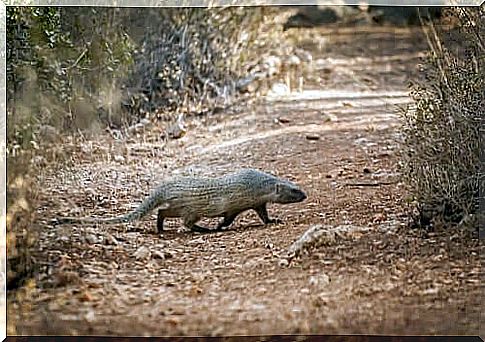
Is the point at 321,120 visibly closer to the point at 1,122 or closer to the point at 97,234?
the point at 97,234

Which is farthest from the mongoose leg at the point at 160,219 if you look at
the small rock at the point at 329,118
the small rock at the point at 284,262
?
the small rock at the point at 329,118

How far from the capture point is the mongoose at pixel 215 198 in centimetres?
292

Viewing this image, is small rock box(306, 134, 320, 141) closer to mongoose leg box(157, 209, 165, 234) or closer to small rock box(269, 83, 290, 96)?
small rock box(269, 83, 290, 96)

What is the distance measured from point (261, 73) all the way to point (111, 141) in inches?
24.4

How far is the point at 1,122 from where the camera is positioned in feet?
9.14

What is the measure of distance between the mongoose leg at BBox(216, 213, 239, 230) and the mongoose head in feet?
0.50

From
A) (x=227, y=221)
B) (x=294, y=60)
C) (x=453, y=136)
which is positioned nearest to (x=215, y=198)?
(x=227, y=221)

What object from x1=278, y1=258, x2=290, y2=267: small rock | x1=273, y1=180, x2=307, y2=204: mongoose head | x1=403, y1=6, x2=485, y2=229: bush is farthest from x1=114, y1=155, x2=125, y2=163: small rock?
x1=403, y1=6, x2=485, y2=229: bush

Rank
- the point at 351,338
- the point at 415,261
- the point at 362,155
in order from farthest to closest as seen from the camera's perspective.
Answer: the point at 362,155, the point at 415,261, the point at 351,338

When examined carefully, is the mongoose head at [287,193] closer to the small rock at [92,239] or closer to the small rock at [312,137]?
the small rock at [312,137]

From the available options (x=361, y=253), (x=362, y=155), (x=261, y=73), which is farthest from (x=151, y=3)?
(x=361, y=253)

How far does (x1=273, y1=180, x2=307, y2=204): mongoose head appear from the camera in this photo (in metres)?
2.96

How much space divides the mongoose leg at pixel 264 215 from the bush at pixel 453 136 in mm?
488

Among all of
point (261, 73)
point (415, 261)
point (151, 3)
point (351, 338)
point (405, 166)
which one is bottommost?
point (351, 338)
